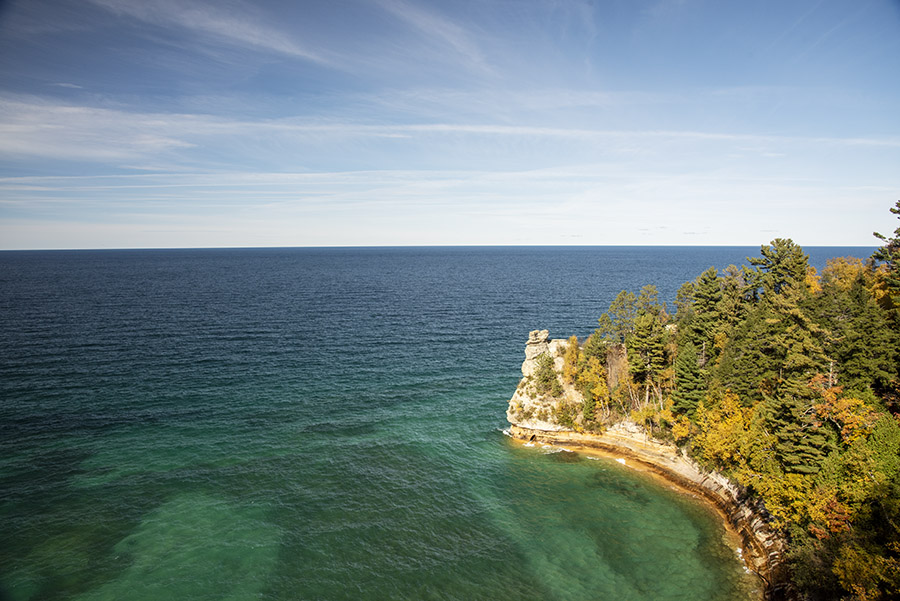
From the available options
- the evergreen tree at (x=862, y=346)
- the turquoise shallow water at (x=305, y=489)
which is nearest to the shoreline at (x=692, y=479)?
the turquoise shallow water at (x=305, y=489)

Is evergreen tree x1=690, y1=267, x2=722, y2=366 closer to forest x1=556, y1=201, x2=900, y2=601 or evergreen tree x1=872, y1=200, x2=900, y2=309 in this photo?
forest x1=556, y1=201, x2=900, y2=601

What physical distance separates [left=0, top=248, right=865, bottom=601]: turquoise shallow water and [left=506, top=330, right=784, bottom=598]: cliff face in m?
2.42

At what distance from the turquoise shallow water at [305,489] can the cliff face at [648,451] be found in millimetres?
2422

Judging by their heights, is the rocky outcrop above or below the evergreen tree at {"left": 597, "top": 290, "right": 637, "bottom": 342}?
below

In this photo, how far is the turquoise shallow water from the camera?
39.6 meters

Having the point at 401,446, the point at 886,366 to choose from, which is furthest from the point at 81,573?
the point at 886,366

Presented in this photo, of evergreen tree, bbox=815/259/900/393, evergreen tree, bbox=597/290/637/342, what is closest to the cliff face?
evergreen tree, bbox=597/290/637/342

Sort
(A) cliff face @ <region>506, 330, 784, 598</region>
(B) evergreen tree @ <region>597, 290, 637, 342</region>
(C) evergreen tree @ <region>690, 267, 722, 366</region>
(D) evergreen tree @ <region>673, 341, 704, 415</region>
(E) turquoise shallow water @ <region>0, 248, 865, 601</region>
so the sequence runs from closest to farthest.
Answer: (E) turquoise shallow water @ <region>0, 248, 865, 601</region> → (A) cliff face @ <region>506, 330, 784, 598</region> → (D) evergreen tree @ <region>673, 341, 704, 415</region> → (C) evergreen tree @ <region>690, 267, 722, 366</region> → (B) evergreen tree @ <region>597, 290, 637, 342</region>

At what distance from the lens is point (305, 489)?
52062mm

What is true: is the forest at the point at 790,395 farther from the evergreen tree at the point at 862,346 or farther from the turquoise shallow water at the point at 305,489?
the turquoise shallow water at the point at 305,489

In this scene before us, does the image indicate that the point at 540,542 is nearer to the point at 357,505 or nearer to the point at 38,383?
the point at 357,505

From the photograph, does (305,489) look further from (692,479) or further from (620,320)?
(620,320)

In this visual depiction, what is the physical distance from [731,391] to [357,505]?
47.9 meters

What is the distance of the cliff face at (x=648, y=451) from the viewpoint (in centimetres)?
4178
